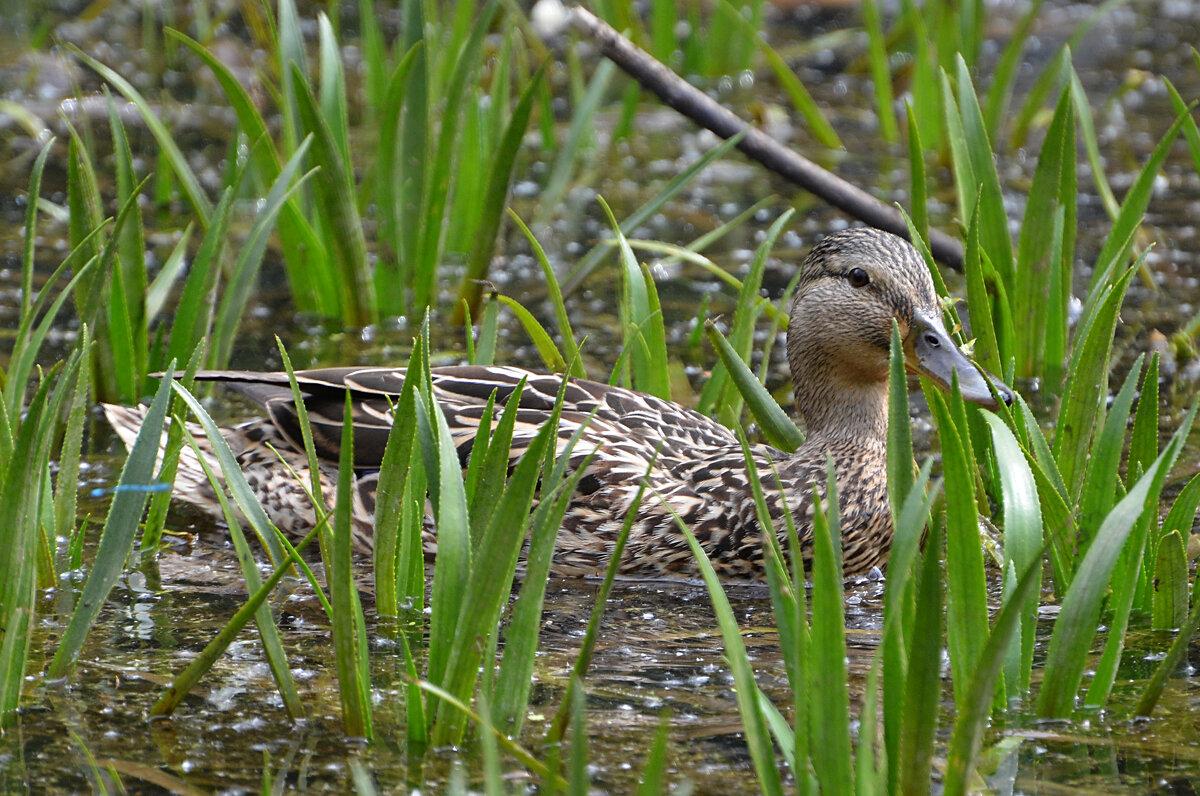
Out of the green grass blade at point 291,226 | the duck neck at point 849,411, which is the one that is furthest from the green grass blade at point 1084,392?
the green grass blade at point 291,226

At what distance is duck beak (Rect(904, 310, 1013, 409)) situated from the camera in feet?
12.5

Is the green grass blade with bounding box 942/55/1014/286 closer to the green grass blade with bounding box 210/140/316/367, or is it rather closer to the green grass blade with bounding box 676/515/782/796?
the green grass blade with bounding box 210/140/316/367

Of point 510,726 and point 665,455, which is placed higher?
point 665,455

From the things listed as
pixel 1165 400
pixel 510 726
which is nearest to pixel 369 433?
pixel 510 726

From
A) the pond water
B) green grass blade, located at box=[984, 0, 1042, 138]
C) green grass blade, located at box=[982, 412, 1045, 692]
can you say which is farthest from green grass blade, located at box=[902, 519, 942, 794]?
green grass blade, located at box=[984, 0, 1042, 138]

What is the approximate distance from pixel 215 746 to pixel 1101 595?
5.32ft

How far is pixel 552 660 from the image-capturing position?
11.3ft

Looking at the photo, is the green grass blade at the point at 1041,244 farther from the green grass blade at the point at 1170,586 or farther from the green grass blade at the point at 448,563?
the green grass blade at the point at 448,563

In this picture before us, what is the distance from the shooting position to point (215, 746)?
2949 mm

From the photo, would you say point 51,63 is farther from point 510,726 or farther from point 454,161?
point 510,726

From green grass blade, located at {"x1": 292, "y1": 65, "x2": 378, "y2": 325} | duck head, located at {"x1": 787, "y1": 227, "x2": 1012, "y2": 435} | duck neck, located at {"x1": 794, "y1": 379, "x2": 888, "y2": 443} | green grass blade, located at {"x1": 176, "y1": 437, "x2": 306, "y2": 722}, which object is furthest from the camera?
green grass blade, located at {"x1": 292, "y1": 65, "x2": 378, "y2": 325}

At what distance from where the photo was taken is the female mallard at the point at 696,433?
4.16 metres

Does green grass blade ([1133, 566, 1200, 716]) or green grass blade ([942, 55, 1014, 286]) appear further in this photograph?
green grass blade ([942, 55, 1014, 286])

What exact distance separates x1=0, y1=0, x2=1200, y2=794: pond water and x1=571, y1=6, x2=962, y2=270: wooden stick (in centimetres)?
68
